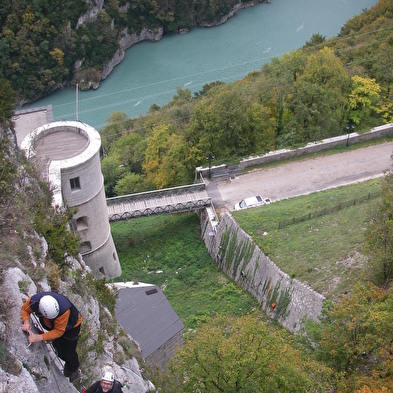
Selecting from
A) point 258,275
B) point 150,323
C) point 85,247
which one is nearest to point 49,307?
point 150,323

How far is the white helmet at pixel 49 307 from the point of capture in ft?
31.7

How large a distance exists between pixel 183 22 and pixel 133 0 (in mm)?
10023

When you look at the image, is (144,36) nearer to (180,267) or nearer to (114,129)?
(114,129)

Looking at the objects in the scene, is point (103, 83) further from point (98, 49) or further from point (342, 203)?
point (342, 203)

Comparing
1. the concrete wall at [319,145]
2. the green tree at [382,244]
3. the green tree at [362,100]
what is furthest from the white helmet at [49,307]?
the green tree at [362,100]

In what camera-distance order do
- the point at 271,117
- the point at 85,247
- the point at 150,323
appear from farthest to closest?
the point at 271,117
the point at 85,247
the point at 150,323

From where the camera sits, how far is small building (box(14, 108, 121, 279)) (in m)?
21.5

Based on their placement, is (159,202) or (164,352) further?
(159,202)

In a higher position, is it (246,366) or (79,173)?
(79,173)

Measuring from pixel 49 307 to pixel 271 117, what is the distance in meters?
28.3

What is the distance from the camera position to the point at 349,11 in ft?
277

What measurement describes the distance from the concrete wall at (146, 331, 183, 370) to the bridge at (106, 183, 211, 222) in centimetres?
1166

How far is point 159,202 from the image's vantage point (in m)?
30.6

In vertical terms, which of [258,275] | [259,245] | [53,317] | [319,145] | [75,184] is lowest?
[258,275]
